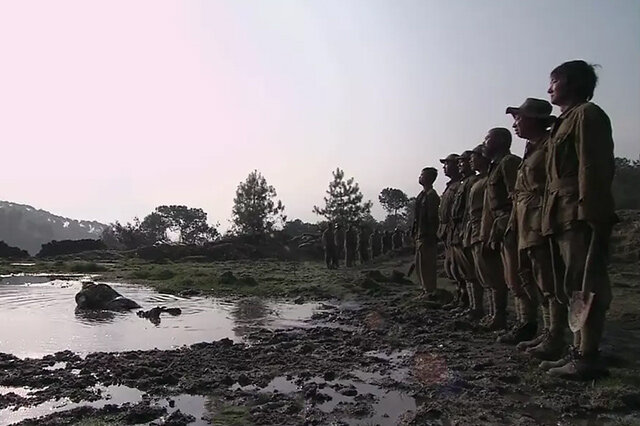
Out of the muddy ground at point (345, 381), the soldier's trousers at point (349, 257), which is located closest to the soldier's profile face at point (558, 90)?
the muddy ground at point (345, 381)

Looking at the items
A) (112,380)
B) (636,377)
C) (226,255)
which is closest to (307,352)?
(112,380)

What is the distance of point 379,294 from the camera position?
1276 cm

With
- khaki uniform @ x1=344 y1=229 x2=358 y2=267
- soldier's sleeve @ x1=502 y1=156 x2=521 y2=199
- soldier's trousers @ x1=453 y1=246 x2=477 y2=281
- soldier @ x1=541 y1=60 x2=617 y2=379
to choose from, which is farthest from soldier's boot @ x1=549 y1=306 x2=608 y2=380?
khaki uniform @ x1=344 y1=229 x2=358 y2=267

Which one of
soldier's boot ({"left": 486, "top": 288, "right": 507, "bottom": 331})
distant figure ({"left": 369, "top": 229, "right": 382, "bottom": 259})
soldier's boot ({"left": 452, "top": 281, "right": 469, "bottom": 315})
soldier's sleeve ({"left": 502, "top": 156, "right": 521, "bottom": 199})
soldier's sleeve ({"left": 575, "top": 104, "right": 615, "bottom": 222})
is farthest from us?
distant figure ({"left": 369, "top": 229, "right": 382, "bottom": 259})

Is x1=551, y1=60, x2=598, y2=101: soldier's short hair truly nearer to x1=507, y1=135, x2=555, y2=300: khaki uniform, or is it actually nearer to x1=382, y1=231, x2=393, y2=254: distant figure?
x1=507, y1=135, x2=555, y2=300: khaki uniform

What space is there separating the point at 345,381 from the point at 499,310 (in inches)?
128

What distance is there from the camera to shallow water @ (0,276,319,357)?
6602 millimetres

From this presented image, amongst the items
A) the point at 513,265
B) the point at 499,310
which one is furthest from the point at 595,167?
the point at 499,310

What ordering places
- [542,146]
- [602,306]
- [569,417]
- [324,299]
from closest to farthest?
[569,417]
[602,306]
[542,146]
[324,299]

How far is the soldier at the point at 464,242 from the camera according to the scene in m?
8.21

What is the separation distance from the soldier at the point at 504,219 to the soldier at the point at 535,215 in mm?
369

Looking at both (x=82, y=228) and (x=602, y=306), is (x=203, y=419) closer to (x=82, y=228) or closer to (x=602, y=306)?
(x=602, y=306)

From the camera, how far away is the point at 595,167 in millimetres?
4164

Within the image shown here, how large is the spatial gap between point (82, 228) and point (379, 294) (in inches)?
7944
